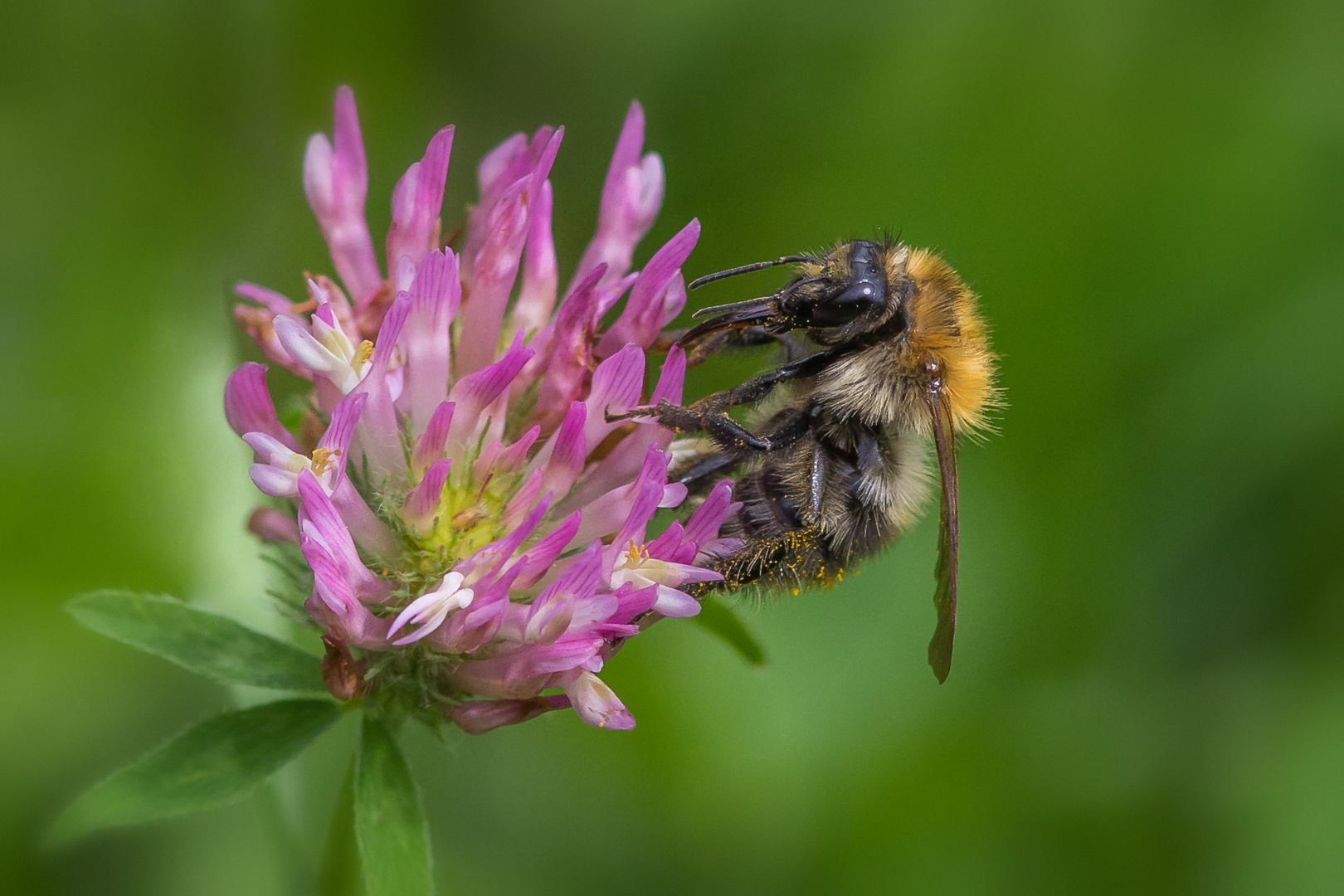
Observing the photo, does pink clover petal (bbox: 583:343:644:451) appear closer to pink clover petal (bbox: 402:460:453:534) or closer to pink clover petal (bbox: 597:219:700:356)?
pink clover petal (bbox: 597:219:700:356)

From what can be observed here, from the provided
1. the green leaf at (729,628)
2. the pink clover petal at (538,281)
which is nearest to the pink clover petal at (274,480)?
the pink clover petal at (538,281)

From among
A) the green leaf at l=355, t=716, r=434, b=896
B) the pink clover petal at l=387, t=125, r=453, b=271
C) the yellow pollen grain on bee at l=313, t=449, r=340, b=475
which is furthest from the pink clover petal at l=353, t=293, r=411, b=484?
the green leaf at l=355, t=716, r=434, b=896

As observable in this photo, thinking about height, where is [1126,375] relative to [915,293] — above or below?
below

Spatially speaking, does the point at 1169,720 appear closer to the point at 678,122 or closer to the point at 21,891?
the point at 678,122

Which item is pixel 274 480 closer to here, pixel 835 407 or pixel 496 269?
pixel 496 269

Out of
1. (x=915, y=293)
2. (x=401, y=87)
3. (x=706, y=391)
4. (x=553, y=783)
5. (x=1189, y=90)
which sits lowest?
(x=553, y=783)

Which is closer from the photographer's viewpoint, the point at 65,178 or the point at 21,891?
the point at 21,891

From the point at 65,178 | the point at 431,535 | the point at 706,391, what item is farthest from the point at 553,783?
the point at 65,178

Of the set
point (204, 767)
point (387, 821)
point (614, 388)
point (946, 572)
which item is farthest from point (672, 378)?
point (204, 767)
